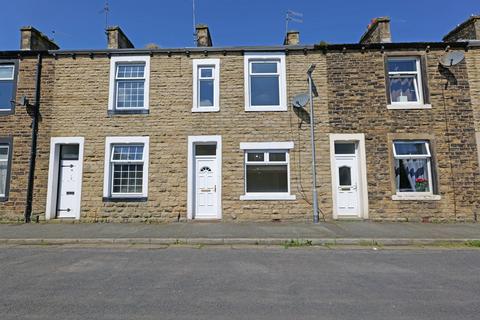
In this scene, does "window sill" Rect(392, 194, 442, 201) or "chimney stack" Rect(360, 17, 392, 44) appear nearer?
"window sill" Rect(392, 194, 442, 201)

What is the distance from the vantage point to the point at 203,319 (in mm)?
3434

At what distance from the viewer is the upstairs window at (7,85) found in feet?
37.4

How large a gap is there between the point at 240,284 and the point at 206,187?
6589mm

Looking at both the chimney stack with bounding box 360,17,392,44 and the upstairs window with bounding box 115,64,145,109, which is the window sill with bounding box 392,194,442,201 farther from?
the upstairs window with bounding box 115,64,145,109

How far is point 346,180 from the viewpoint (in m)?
11.0

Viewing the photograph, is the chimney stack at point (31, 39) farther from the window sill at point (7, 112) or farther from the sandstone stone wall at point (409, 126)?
the sandstone stone wall at point (409, 126)

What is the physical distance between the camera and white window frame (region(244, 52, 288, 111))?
1114 centimetres

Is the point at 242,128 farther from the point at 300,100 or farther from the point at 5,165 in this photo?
the point at 5,165

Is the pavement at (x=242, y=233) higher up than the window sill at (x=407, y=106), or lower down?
lower down

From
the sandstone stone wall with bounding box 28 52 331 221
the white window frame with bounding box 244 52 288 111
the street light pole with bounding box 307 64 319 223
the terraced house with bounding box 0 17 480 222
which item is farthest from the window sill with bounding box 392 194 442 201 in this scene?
the white window frame with bounding box 244 52 288 111

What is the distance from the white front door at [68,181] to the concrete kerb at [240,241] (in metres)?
3.16

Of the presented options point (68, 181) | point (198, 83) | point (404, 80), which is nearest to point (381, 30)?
point (404, 80)

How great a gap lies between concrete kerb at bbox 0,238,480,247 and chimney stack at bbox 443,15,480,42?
27.8 feet

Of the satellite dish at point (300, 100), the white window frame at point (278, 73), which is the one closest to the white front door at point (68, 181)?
the white window frame at point (278, 73)
